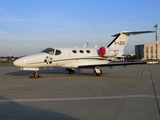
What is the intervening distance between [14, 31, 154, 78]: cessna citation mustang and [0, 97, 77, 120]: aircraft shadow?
10.1 m

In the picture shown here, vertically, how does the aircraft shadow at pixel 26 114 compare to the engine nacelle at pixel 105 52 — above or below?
below

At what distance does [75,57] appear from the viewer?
64.7 feet

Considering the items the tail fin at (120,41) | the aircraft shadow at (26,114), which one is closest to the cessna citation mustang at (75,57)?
the tail fin at (120,41)

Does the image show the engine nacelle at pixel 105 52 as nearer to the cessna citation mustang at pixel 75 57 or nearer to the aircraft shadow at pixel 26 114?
the cessna citation mustang at pixel 75 57

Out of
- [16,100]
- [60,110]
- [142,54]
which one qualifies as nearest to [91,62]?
[16,100]

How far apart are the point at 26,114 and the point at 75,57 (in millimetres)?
13613

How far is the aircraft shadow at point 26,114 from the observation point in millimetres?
5857

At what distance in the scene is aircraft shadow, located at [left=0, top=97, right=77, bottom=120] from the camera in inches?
231

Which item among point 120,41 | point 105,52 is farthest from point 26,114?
point 120,41

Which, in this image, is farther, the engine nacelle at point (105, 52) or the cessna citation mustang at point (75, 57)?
the engine nacelle at point (105, 52)

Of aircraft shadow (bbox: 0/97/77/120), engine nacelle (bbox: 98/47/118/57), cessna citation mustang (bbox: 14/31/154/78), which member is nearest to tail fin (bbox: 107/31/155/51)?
cessna citation mustang (bbox: 14/31/154/78)

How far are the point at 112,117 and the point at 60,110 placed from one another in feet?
5.39

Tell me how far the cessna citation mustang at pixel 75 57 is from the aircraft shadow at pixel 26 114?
33.3 ft

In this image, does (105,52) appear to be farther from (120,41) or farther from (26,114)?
(26,114)
